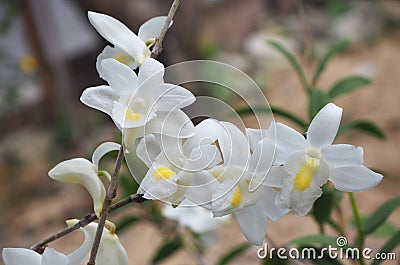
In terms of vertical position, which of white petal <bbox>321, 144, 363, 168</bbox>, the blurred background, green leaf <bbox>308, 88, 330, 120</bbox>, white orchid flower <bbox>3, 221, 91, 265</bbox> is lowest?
the blurred background

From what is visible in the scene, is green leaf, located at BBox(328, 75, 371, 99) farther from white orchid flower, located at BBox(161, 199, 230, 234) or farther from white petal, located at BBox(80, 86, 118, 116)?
white petal, located at BBox(80, 86, 118, 116)

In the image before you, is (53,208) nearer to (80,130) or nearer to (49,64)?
(80,130)

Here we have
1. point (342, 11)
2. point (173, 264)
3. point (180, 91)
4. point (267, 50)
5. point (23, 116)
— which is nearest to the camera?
point (180, 91)

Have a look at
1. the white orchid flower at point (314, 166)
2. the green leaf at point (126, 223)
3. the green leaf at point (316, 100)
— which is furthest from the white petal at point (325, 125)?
the green leaf at point (126, 223)

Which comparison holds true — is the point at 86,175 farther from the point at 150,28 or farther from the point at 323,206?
the point at 323,206

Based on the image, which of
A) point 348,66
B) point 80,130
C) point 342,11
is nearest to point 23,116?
point 80,130

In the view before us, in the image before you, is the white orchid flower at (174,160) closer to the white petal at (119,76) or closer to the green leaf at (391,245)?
the white petal at (119,76)

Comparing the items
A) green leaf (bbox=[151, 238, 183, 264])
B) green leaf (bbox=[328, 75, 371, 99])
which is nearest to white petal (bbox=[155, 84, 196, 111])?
green leaf (bbox=[328, 75, 371, 99])
